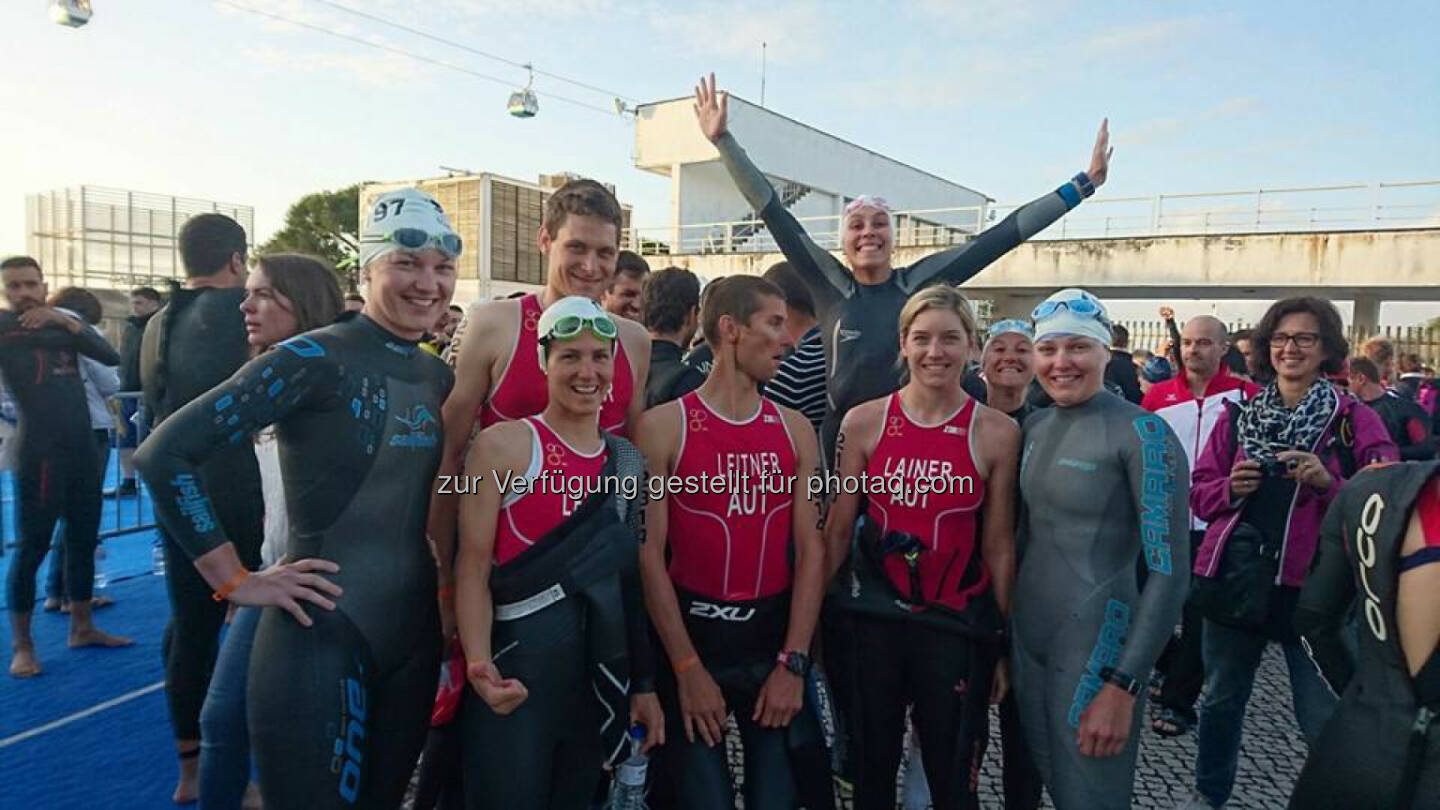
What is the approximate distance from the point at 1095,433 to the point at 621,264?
295cm

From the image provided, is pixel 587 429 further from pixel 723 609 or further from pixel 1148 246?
pixel 1148 246

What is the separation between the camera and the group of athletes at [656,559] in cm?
216

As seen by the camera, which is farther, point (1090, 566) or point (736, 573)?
point (736, 573)

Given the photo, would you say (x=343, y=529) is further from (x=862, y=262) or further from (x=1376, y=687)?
(x=1376, y=687)

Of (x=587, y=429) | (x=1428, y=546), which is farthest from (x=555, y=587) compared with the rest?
A: (x=1428, y=546)

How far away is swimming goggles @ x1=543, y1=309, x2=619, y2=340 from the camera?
7.98 feet

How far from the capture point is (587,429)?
251cm

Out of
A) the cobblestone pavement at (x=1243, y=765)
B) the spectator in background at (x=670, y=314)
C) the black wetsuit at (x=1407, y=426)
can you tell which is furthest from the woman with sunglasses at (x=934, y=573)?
the black wetsuit at (x=1407, y=426)

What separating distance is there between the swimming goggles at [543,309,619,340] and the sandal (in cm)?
416

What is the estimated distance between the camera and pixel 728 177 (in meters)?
31.4

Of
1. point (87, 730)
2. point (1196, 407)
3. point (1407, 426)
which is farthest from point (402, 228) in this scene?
point (1407, 426)

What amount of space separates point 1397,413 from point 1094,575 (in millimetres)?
4837

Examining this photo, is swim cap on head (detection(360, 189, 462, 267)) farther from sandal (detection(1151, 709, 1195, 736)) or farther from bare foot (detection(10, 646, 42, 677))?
sandal (detection(1151, 709, 1195, 736))

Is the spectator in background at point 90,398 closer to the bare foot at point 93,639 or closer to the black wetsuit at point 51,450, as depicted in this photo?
the black wetsuit at point 51,450
